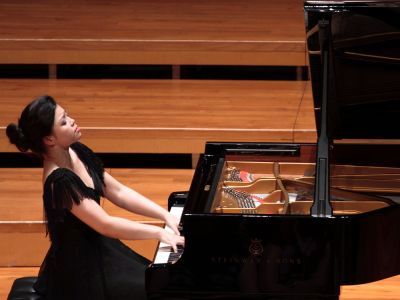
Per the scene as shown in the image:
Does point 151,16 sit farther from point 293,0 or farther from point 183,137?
point 183,137

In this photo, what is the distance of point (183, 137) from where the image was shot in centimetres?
329

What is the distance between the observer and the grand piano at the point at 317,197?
187 centimetres

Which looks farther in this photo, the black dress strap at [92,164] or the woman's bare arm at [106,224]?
the black dress strap at [92,164]

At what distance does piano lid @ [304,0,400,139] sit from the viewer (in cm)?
200

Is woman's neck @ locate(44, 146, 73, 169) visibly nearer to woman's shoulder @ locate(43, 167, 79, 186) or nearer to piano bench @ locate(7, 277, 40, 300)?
woman's shoulder @ locate(43, 167, 79, 186)

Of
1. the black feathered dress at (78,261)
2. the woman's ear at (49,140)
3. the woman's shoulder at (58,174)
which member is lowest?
the black feathered dress at (78,261)

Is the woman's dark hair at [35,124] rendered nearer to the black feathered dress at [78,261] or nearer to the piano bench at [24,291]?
the black feathered dress at [78,261]

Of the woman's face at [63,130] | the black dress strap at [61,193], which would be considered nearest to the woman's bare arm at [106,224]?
the black dress strap at [61,193]

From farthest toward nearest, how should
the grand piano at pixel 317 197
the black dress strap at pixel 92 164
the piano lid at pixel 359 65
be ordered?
the black dress strap at pixel 92 164, the piano lid at pixel 359 65, the grand piano at pixel 317 197

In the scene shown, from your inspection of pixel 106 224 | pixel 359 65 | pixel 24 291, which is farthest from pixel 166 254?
pixel 359 65

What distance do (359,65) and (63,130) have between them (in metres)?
0.67

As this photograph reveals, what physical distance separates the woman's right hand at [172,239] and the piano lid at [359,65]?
1.50ft

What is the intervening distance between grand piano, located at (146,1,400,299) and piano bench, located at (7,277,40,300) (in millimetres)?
326

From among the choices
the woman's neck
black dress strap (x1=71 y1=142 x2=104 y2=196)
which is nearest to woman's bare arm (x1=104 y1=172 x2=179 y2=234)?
black dress strap (x1=71 y1=142 x2=104 y2=196)
